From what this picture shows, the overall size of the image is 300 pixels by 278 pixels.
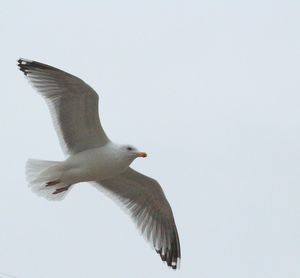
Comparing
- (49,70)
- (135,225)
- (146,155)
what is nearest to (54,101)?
(49,70)

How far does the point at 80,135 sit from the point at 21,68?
2.50ft

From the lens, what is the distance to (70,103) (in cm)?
823

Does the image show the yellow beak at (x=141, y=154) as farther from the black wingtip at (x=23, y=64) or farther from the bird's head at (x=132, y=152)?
the black wingtip at (x=23, y=64)

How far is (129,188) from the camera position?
8.94 meters

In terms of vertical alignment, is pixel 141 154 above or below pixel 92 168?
above

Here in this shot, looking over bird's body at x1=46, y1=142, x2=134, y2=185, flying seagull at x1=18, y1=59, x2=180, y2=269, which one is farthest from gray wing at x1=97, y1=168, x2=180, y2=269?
bird's body at x1=46, y1=142, x2=134, y2=185

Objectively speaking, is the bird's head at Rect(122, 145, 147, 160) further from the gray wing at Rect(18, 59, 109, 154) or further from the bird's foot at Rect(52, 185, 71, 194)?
the bird's foot at Rect(52, 185, 71, 194)

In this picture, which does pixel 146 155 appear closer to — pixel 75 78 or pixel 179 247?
pixel 75 78

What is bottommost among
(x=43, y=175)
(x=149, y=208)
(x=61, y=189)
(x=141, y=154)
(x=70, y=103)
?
(x=149, y=208)

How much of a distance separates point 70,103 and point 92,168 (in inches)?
22.8

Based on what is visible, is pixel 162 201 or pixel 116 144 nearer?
pixel 116 144

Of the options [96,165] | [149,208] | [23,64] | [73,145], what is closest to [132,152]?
[96,165]

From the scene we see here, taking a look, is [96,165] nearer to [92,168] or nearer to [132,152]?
[92,168]

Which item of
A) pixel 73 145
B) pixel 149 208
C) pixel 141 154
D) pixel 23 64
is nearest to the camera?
pixel 141 154
